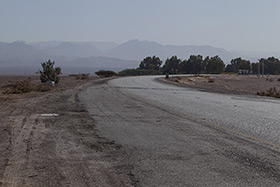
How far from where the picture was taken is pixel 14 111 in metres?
14.2

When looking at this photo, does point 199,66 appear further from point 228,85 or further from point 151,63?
point 228,85

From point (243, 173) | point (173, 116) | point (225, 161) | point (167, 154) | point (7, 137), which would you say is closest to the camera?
point (243, 173)

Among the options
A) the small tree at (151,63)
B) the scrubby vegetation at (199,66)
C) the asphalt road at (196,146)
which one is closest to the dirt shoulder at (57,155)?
the asphalt road at (196,146)

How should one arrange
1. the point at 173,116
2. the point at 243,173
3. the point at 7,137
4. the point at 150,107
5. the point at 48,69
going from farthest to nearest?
the point at 48,69 → the point at 150,107 → the point at 173,116 → the point at 7,137 → the point at 243,173

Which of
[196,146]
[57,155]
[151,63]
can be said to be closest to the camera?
[57,155]

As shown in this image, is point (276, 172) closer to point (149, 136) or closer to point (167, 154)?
point (167, 154)

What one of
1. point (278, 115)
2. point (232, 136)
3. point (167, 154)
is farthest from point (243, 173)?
point (278, 115)

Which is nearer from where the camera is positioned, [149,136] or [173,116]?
[149,136]

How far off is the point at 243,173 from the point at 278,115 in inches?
336

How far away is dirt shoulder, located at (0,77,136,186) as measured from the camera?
581cm

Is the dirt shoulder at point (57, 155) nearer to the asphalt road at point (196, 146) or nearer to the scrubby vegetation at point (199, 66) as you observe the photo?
the asphalt road at point (196, 146)

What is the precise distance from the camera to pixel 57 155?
286 inches

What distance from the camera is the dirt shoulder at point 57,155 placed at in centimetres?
581

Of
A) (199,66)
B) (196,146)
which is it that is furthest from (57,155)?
(199,66)
